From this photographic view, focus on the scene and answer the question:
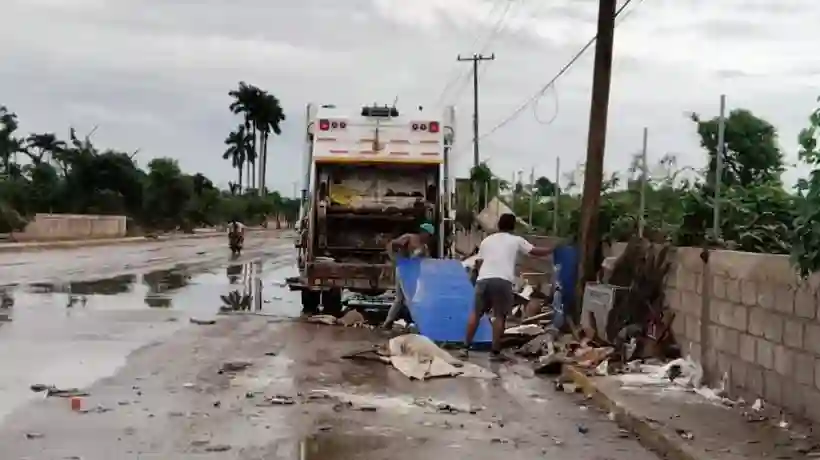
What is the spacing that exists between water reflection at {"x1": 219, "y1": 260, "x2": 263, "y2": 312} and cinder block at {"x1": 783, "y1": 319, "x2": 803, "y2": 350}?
1211 centimetres

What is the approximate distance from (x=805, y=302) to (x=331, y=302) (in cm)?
1227

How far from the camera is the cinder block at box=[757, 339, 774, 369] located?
923 centimetres

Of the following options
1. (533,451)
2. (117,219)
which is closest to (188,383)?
(533,451)

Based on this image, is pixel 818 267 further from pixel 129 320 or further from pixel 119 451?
pixel 129 320

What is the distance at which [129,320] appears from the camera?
55.4ft

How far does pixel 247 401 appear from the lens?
9.92 meters

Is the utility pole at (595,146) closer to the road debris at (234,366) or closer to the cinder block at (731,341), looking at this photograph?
the cinder block at (731,341)

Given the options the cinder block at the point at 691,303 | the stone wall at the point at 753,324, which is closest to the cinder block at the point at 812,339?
the stone wall at the point at 753,324

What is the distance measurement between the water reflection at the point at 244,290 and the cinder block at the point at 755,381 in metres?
11.4

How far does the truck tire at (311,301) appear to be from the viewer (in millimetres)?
20000

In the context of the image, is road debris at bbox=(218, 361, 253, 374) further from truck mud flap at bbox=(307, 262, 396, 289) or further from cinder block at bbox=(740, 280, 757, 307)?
truck mud flap at bbox=(307, 262, 396, 289)

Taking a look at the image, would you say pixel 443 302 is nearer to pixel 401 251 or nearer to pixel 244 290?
pixel 401 251

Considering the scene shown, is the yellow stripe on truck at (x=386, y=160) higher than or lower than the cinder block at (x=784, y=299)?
higher

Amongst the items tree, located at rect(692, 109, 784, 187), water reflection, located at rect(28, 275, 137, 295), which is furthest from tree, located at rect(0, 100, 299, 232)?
tree, located at rect(692, 109, 784, 187)
